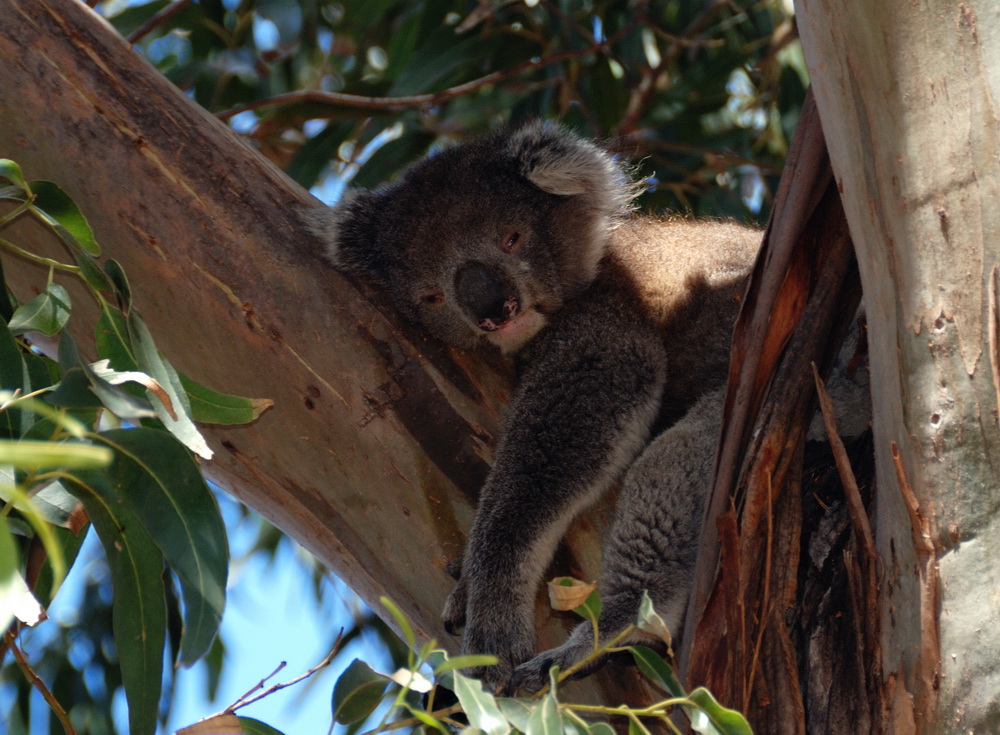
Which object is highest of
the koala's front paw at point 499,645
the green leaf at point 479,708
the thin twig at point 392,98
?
the thin twig at point 392,98

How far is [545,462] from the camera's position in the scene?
2.33m

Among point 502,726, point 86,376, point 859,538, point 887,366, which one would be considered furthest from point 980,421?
point 86,376

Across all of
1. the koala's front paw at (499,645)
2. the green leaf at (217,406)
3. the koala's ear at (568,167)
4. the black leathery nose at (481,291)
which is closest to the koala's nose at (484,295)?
the black leathery nose at (481,291)

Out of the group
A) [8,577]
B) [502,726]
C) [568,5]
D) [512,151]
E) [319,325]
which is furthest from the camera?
[568,5]

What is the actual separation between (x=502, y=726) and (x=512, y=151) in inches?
81.8

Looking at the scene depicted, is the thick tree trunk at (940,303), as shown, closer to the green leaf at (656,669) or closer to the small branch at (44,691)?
the green leaf at (656,669)

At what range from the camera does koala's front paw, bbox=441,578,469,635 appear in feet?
7.14

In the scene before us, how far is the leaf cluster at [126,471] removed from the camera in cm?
131

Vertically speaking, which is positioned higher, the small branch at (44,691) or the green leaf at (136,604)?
the green leaf at (136,604)

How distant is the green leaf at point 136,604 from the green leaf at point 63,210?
0.46 m

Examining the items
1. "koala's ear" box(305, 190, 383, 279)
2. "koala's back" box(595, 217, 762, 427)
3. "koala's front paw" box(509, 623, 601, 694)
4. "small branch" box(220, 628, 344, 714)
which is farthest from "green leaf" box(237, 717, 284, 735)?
"koala's back" box(595, 217, 762, 427)

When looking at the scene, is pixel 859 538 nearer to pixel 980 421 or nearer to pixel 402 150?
pixel 980 421

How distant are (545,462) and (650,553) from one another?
335mm

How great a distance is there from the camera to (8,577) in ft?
2.28
